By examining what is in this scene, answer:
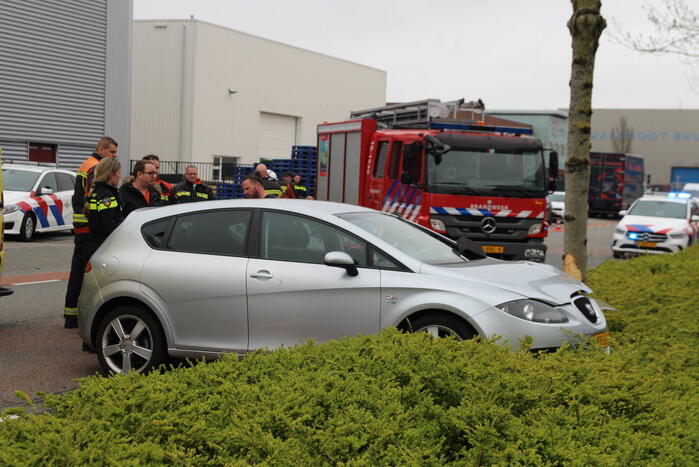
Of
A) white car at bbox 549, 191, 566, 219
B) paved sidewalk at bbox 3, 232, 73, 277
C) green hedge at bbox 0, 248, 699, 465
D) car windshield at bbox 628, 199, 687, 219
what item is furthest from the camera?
white car at bbox 549, 191, 566, 219

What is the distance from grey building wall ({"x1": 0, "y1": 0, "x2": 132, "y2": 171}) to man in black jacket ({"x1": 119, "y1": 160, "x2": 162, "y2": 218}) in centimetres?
1976

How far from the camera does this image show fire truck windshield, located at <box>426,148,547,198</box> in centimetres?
1369

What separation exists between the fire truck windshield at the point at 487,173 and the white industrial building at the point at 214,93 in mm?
30007

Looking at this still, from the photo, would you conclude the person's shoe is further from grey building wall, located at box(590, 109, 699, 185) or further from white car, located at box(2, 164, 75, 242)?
grey building wall, located at box(590, 109, 699, 185)

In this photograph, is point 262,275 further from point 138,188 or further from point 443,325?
point 138,188

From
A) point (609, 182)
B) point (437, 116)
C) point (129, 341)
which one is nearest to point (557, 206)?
point (609, 182)

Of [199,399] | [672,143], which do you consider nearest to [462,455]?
[199,399]

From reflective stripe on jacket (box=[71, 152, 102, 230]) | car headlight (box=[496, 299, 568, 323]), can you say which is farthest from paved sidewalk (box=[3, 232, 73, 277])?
car headlight (box=[496, 299, 568, 323])

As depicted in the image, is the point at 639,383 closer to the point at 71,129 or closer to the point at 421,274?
the point at 421,274

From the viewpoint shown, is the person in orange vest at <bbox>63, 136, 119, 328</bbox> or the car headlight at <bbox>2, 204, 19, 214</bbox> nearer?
→ the person in orange vest at <bbox>63, 136, 119, 328</bbox>

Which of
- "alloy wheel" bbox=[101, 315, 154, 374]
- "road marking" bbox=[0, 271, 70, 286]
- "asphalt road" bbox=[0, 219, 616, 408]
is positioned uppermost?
"alloy wheel" bbox=[101, 315, 154, 374]

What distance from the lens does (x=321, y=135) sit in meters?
17.7

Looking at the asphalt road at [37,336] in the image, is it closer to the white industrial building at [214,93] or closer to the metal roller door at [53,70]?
the metal roller door at [53,70]

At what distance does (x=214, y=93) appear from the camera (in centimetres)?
4319
